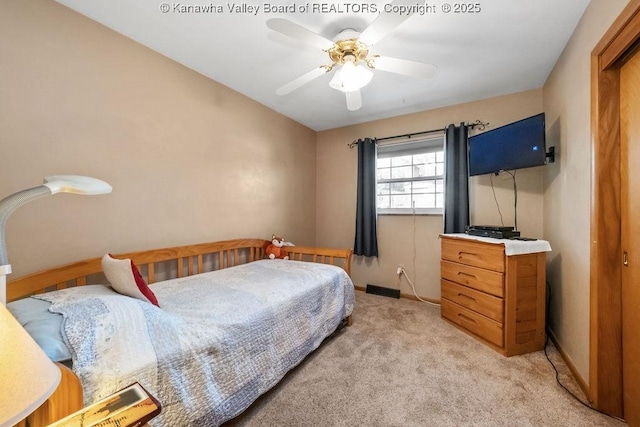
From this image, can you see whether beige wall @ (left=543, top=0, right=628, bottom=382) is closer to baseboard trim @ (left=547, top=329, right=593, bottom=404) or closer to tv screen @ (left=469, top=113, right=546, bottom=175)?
baseboard trim @ (left=547, top=329, right=593, bottom=404)

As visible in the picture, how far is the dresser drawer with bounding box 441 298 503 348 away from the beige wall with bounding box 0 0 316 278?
7.39ft

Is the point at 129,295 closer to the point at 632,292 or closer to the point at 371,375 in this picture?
the point at 371,375

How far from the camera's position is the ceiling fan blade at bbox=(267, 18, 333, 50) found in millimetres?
1257

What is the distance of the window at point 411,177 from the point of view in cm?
304

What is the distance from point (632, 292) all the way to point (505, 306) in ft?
2.40

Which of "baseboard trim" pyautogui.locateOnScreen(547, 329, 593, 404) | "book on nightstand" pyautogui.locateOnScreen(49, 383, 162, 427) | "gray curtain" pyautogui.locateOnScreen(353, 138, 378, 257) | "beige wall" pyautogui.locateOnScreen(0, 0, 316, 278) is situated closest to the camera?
"book on nightstand" pyautogui.locateOnScreen(49, 383, 162, 427)

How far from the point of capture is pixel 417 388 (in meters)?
1.53

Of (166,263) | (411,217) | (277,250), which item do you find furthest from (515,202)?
(166,263)

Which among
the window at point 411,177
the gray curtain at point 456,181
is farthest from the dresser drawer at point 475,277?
Result: the window at point 411,177

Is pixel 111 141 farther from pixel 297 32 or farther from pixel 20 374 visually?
pixel 20 374

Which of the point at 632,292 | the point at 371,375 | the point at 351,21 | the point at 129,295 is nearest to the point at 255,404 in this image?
the point at 371,375

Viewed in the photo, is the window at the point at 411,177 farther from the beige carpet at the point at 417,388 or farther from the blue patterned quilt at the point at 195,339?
the blue patterned quilt at the point at 195,339

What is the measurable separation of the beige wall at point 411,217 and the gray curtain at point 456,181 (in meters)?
0.15

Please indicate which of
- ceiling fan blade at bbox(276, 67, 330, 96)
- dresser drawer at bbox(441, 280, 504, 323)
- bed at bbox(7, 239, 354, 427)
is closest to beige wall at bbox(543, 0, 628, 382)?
dresser drawer at bbox(441, 280, 504, 323)
